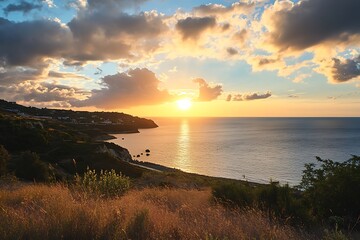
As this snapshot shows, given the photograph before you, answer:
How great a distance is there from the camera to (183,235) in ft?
21.2

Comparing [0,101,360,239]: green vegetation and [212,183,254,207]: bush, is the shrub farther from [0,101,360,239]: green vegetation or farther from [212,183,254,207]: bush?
[212,183,254,207]: bush

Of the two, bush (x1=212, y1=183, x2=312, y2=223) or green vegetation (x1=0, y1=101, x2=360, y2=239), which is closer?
green vegetation (x1=0, y1=101, x2=360, y2=239)

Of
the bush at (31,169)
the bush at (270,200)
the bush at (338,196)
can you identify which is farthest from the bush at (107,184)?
the bush at (31,169)

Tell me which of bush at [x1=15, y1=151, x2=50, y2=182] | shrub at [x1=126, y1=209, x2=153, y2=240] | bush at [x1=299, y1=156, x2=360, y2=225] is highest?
shrub at [x1=126, y1=209, x2=153, y2=240]

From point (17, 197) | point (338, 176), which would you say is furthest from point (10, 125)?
point (338, 176)

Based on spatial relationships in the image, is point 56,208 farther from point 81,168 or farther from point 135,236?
point 81,168

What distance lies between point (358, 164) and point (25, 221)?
1498cm

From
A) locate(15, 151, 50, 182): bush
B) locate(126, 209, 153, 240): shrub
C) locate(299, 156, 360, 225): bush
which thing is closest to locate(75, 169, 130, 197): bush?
locate(126, 209, 153, 240): shrub

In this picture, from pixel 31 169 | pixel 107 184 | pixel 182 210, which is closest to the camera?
pixel 182 210

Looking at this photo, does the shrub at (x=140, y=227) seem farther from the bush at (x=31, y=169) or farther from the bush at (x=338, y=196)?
the bush at (x=31, y=169)

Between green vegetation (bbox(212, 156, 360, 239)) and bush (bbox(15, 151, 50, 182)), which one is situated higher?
green vegetation (bbox(212, 156, 360, 239))

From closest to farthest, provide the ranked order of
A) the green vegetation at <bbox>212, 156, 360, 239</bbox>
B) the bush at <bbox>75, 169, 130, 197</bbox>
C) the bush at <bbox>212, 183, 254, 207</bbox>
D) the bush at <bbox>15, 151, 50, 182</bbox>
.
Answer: the green vegetation at <bbox>212, 156, 360, 239</bbox>, the bush at <bbox>212, 183, 254, 207</bbox>, the bush at <bbox>75, 169, 130, 197</bbox>, the bush at <bbox>15, 151, 50, 182</bbox>

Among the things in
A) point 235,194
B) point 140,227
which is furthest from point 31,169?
point 140,227

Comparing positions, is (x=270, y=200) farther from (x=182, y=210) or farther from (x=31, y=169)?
(x=31, y=169)
